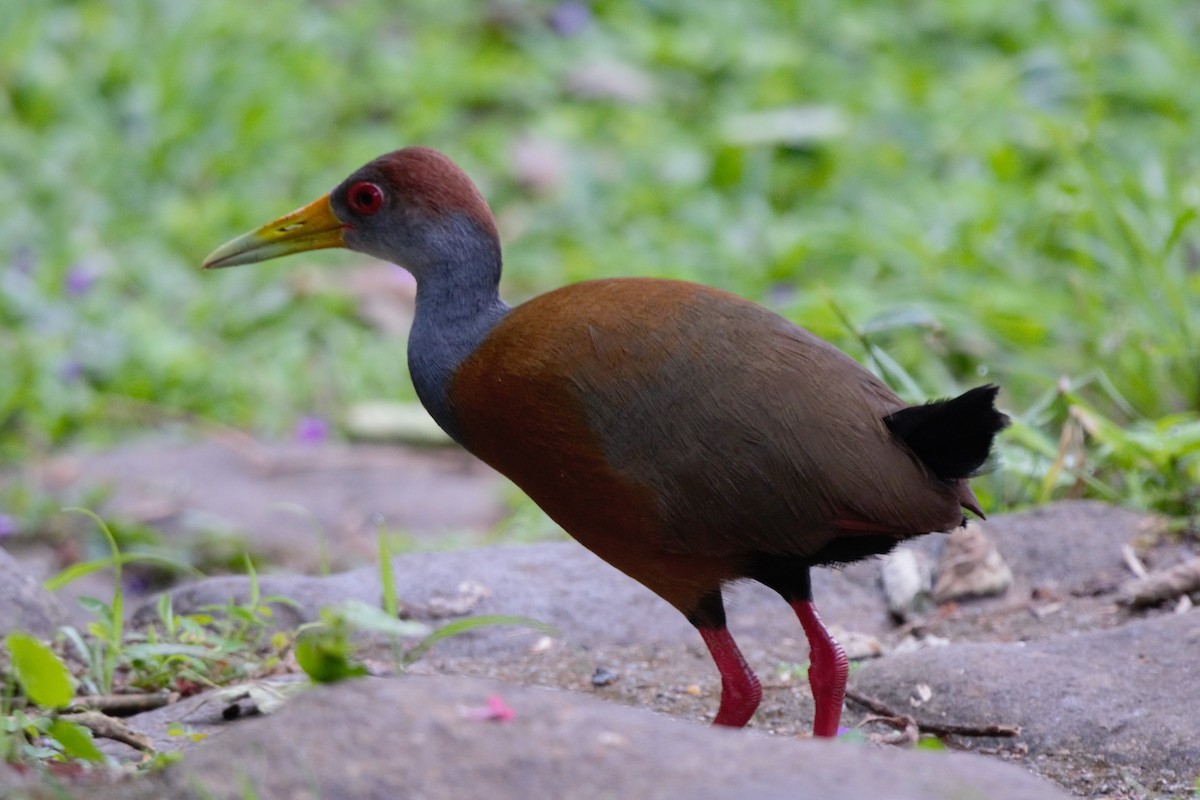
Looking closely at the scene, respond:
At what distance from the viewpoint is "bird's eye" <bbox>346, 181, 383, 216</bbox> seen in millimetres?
4000

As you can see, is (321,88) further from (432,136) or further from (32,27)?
(32,27)

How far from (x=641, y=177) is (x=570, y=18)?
6.09 feet

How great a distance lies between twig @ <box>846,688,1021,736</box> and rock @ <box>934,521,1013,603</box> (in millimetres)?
917

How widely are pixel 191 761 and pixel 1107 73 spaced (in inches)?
320

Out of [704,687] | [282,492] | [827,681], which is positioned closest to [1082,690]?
[827,681]

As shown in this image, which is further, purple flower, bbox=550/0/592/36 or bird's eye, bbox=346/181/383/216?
purple flower, bbox=550/0/592/36

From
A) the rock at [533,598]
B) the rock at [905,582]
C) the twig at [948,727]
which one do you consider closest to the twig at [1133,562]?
the rock at [905,582]

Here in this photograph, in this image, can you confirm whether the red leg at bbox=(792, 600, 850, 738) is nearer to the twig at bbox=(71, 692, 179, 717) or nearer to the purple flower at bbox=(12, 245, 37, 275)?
the twig at bbox=(71, 692, 179, 717)

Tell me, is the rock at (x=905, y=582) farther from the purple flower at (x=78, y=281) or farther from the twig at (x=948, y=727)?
the purple flower at (x=78, y=281)

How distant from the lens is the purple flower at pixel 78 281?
24.0 feet

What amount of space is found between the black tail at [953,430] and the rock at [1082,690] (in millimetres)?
616

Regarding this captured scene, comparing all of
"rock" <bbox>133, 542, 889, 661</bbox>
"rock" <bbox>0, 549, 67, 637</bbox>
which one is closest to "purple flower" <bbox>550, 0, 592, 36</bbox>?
"rock" <bbox>133, 542, 889, 661</bbox>

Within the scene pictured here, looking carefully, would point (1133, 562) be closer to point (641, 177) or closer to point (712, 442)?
point (712, 442)

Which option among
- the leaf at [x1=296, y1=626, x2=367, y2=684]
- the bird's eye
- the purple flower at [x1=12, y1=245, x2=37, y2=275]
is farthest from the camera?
the purple flower at [x1=12, y1=245, x2=37, y2=275]
